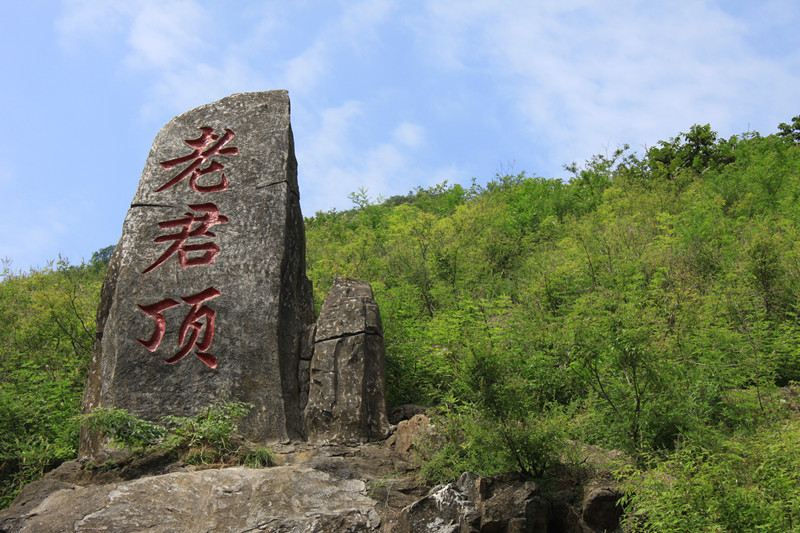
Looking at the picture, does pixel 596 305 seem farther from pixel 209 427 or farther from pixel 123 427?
pixel 123 427

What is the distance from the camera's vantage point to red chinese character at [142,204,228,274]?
8.47 metres

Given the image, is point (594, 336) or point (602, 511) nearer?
point (602, 511)

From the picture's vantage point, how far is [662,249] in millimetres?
11695

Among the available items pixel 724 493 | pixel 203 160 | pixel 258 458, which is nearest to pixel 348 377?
pixel 258 458

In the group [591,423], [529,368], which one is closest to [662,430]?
[591,423]

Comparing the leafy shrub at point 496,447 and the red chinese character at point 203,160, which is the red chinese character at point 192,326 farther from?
the leafy shrub at point 496,447

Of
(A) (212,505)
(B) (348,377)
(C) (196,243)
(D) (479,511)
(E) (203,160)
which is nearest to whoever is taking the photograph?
(D) (479,511)

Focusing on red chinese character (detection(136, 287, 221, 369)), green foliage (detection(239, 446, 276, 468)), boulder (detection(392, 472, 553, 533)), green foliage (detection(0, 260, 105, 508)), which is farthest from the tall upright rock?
boulder (detection(392, 472, 553, 533))

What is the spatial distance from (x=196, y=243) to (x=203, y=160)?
126 centimetres

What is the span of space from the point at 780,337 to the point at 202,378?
6846 mm

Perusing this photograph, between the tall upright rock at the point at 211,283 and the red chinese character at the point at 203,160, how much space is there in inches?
0.6

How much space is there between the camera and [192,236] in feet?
28.3

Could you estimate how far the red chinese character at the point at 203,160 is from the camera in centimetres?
896

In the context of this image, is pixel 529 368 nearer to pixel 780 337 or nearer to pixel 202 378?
pixel 780 337
